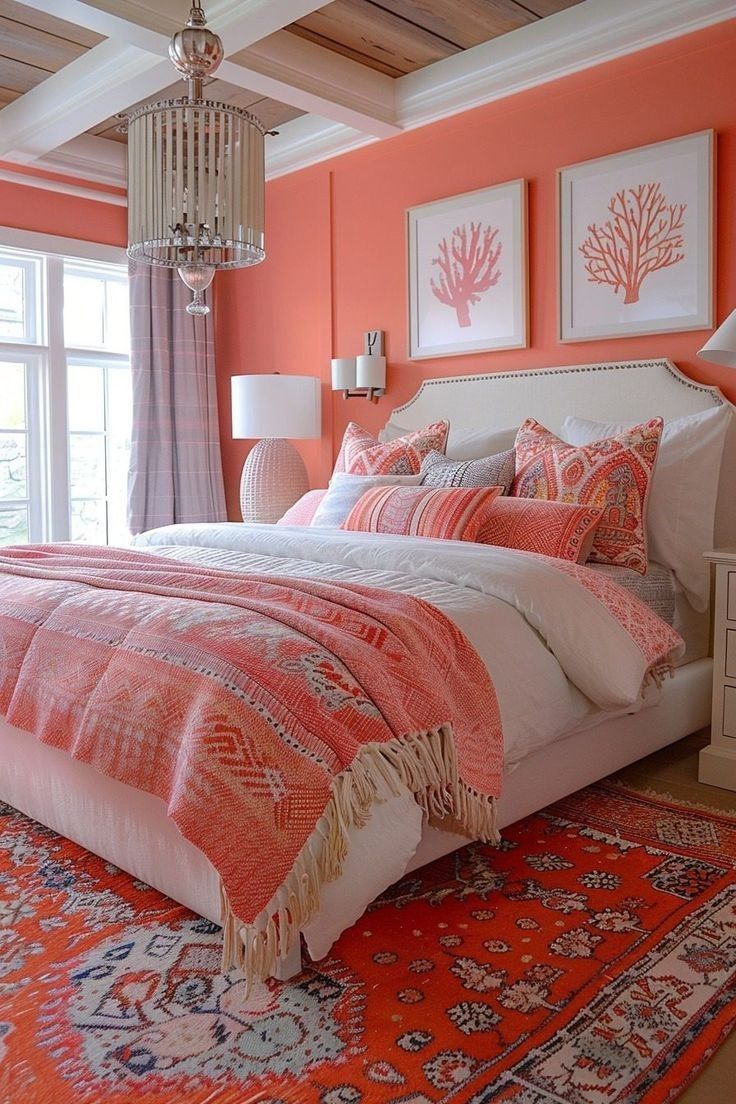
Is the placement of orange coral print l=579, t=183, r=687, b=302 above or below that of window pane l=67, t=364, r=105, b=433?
above

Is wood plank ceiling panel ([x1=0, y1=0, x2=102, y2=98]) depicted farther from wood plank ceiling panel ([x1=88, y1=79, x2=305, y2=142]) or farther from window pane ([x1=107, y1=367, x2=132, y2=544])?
window pane ([x1=107, y1=367, x2=132, y2=544])

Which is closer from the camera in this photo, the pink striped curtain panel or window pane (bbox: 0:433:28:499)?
window pane (bbox: 0:433:28:499)

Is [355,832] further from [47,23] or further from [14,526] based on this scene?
[14,526]

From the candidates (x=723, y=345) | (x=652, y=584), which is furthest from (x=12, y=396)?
(x=723, y=345)

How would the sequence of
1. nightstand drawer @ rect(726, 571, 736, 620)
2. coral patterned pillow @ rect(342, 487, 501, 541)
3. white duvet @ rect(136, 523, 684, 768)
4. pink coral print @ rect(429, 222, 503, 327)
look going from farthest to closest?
pink coral print @ rect(429, 222, 503, 327) → coral patterned pillow @ rect(342, 487, 501, 541) → nightstand drawer @ rect(726, 571, 736, 620) → white duvet @ rect(136, 523, 684, 768)

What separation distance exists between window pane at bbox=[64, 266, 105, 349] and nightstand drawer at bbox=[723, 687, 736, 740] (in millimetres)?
3820

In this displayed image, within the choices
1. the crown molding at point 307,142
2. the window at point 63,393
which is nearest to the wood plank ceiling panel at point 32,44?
the window at point 63,393

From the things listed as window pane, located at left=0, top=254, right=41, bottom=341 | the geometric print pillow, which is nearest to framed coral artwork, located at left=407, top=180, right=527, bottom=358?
the geometric print pillow

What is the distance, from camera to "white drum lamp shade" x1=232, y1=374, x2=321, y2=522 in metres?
4.59

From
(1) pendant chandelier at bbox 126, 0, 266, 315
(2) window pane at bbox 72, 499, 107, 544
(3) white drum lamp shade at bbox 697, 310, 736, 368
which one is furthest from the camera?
(2) window pane at bbox 72, 499, 107, 544

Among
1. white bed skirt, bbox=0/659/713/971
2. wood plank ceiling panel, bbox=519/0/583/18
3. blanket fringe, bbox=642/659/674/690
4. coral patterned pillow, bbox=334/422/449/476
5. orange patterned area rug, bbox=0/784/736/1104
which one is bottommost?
orange patterned area rug, bbox=0/784/736/1104

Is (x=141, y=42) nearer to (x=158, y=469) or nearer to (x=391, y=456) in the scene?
(x=391, y=456)

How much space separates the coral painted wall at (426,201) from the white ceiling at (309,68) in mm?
87

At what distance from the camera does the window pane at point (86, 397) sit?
510cm
